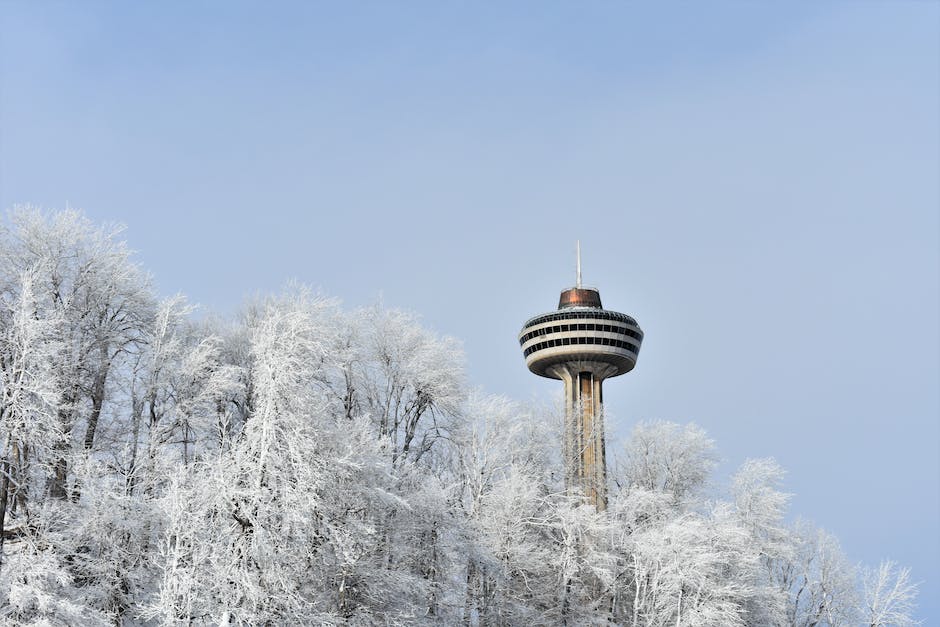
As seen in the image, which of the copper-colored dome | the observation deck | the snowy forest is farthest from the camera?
the copper-colored dome

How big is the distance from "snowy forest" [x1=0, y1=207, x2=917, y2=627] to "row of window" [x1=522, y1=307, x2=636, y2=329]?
20336 millimetres

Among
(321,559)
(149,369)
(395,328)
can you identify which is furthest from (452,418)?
(321,559)

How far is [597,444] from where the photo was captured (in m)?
55.9

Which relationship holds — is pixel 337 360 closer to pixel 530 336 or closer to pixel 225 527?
pixel 225 527

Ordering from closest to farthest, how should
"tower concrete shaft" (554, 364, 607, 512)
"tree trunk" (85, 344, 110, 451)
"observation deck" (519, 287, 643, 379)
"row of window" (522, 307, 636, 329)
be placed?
"tree trunk" (85, 344, 110, 451) → "tower concrete shaft" (554, 364, 607, 512) → "observation deck" (519, 287, 643, 379) → "row of window" (522, 307, 636, 329)

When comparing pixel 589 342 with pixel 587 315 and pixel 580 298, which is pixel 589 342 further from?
pixel 580 298

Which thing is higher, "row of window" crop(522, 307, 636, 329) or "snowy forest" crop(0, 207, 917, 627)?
"row of window" crop(522, 307, 636, 329)

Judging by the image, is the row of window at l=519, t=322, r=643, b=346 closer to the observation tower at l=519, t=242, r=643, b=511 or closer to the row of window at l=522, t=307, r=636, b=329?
the observation tower at l=519, t=242, r=643, b=511

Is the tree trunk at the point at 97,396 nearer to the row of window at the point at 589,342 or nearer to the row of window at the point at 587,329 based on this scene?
the row of window at the point at 589,342

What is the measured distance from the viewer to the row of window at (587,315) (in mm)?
72625

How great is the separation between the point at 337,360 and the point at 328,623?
56.4ft

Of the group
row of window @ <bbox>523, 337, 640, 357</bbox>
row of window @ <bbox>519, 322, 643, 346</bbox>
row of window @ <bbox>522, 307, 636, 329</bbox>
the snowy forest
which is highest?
row of window @ <bbox>522, 307, 636, 329</bbox>

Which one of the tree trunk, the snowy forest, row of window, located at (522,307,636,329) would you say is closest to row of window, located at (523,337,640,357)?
row of window, located at (522,307,636,329)

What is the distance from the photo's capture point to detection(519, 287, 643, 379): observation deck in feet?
237
